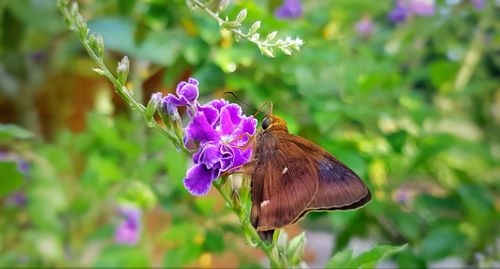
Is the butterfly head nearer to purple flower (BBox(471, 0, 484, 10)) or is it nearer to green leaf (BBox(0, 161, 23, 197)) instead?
green leaf (BBox(0, 161, 23, 197))

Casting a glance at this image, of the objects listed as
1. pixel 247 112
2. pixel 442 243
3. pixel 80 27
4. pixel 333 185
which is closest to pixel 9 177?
pixel 247 112

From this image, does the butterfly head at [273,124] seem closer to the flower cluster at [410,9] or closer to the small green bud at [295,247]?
the small green bud at [295,247]

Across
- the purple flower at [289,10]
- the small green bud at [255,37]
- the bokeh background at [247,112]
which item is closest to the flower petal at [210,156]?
the small green bud at [255,37]

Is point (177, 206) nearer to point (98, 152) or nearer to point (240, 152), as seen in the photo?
point (98, 152)

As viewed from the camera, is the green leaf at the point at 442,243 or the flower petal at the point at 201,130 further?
the green leaf at the point at 442,243

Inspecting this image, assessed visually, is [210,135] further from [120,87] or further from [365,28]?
[365,28]

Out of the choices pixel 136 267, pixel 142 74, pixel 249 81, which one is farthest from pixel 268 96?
pixel 142 74

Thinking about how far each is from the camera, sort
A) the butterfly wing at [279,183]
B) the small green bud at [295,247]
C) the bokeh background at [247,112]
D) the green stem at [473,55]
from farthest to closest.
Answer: the green stem at [473,55] < the bokeh background at [247,112] < the small green bud at [295,247] < the butterfly wing at [279,183]
